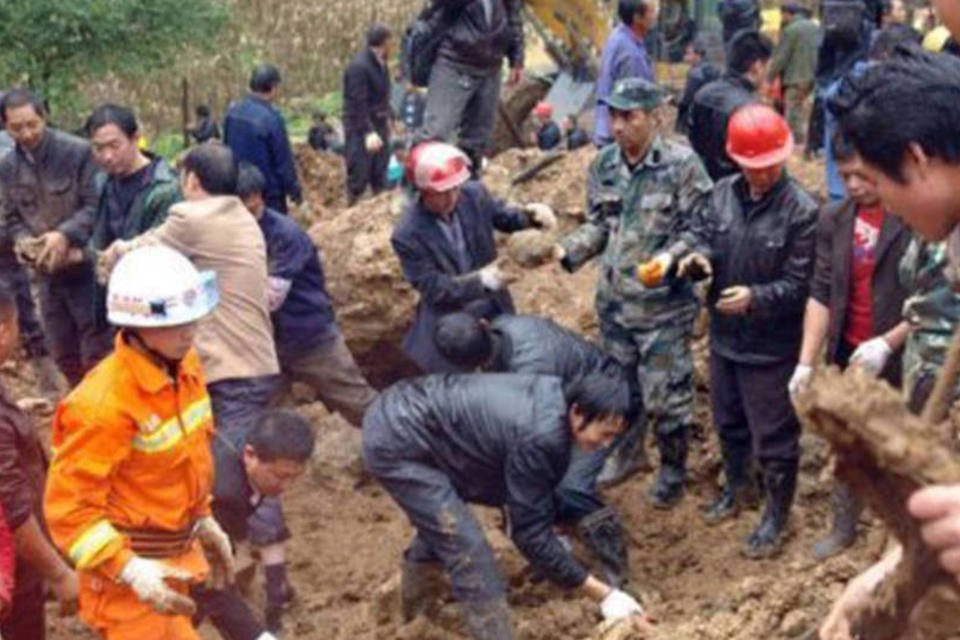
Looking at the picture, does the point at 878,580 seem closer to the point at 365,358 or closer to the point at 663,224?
the point at 663,224

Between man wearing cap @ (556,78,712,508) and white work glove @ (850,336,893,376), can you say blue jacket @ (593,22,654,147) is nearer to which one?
man wearing cap @ (556,78,712,508)

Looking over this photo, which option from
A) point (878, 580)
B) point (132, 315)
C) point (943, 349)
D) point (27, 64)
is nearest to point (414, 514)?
point (132, 315)

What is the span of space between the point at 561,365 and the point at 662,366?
87cm

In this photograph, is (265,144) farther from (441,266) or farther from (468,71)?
(441,266)

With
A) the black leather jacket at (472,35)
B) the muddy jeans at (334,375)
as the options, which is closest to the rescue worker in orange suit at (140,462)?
the muddy jeans at (334,375)

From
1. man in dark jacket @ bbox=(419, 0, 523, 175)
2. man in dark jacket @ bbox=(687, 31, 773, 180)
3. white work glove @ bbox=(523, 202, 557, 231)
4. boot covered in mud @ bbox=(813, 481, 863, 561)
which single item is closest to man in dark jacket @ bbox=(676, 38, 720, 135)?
man in dark jacket @ bbox=(687, 31, 773, 180)

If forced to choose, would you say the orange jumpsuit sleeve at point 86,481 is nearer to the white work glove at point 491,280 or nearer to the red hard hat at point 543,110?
the white work glove at point 491,280

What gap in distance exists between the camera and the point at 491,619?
5609mm

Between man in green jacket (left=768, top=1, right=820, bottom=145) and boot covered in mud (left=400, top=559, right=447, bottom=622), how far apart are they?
803 cm

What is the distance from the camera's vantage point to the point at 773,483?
21.1 ft

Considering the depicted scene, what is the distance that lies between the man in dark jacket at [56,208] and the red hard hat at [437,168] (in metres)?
1.96

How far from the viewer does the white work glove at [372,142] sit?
41.0 feet

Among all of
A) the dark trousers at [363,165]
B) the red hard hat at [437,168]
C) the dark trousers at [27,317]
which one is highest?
the red hard hat at [437,168]

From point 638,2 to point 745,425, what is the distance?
10.7ft
